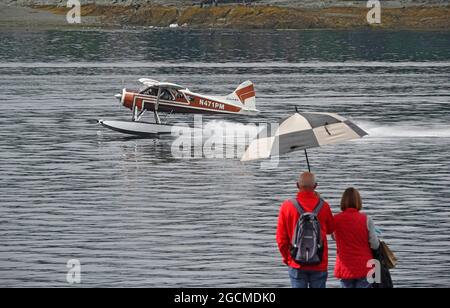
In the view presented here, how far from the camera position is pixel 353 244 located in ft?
58.4

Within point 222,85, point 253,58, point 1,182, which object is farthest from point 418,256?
point 253,58

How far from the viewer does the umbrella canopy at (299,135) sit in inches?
784

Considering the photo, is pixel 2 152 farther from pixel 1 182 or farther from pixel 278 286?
pixel 278 286

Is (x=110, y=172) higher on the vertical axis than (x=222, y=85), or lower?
lower

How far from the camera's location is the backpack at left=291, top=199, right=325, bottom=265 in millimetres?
17625

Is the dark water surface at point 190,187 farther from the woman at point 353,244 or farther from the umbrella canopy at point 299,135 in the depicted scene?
the woman at point 353,244

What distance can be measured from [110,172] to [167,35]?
137 meters

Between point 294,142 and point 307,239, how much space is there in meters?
2.74

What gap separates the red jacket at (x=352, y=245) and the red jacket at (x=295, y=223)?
0.16 m

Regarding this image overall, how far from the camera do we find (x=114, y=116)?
62469 mm

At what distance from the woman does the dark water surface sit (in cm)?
683
